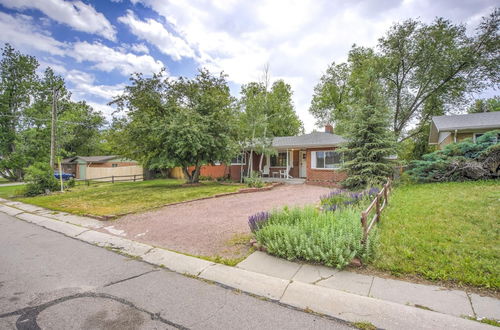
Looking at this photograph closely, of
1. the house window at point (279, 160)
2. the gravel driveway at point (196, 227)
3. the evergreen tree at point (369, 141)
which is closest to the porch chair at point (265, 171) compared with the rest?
the house window at point (279, 160)

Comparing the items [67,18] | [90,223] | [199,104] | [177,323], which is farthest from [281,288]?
[67,18]

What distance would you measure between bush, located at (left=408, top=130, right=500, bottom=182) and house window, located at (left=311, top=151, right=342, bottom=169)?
4.36 m

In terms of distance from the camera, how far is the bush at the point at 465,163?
10148 millimetres

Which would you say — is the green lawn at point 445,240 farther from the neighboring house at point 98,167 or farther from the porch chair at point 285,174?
the neighboring house at point 98,167

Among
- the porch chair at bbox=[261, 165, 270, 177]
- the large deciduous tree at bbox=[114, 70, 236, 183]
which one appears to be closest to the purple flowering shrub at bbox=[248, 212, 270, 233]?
the large deciduous tree at bbox=[114, 70, 236, 183]

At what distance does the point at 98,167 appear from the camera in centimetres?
2778

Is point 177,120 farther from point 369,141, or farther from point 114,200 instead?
point 369,141

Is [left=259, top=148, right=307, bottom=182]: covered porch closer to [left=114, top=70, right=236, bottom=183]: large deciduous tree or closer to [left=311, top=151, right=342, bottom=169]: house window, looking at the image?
[left=311, top=151, right=342, bottom=169]: house window

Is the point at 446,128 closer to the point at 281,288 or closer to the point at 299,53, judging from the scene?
the point at 299,53

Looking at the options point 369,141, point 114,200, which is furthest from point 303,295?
point 114,200

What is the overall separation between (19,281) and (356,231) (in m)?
5.46

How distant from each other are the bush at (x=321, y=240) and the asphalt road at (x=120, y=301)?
1.21m

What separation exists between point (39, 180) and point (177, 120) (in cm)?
963

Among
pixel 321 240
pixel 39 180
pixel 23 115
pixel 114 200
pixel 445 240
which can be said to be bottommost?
pixel 114 200
